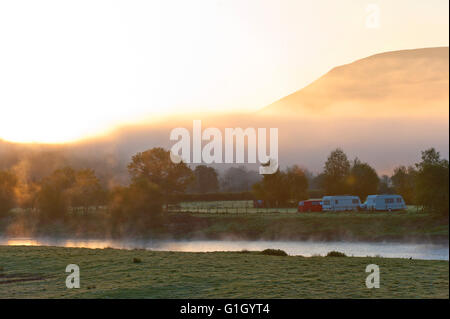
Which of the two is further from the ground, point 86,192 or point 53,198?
point 86,192

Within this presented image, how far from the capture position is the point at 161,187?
10619 centimetres

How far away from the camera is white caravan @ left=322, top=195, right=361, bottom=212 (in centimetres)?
10406

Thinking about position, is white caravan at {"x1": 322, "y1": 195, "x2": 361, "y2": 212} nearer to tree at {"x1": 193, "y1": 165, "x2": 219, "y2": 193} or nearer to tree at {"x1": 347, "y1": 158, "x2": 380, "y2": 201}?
tree at {"x1": 347, "y1": 158, "x2": 380, "y2": 201}

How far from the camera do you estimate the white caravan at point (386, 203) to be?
10025cm

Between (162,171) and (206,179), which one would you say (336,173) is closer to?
(206,179)

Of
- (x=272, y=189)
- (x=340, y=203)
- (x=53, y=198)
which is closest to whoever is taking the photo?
(x=53, y=198)

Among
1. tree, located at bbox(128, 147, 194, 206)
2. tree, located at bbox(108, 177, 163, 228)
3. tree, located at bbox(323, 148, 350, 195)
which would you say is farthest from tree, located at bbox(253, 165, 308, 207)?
tree, located at bbox(108, 177, 163, 228)

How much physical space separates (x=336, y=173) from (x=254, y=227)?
4367 cm

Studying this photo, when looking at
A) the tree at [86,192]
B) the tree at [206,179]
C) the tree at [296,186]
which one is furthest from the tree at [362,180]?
the tree at [86,192]

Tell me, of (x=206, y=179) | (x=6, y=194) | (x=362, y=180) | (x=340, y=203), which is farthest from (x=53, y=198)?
(x=362, y=180)

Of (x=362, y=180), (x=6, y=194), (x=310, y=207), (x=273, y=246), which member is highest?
(x=362, y=180)
